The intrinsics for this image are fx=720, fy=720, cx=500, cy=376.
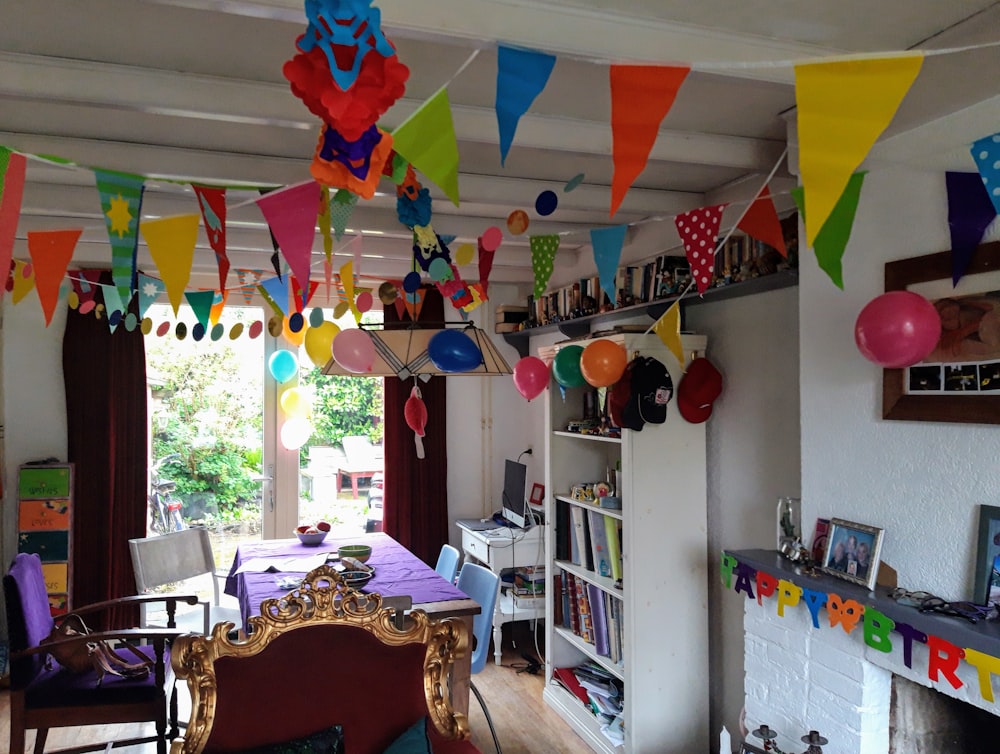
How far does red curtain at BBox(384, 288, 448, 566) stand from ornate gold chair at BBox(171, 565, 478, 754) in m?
2.59

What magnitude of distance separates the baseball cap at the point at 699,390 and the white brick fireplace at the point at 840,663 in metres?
0.79

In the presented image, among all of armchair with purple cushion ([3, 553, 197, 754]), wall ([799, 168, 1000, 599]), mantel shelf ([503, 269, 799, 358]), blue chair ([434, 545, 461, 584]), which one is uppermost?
mantel shelf ([503, 269, 799, 358])

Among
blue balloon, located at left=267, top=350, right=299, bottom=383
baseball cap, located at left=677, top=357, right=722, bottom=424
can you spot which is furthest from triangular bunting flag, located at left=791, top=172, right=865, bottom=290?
blue balloon, located at left=267, top=350, right=299, bottom=383

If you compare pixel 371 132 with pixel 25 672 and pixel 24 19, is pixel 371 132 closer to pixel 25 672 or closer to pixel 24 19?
pixel 24 19

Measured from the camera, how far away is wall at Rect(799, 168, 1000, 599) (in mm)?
1695

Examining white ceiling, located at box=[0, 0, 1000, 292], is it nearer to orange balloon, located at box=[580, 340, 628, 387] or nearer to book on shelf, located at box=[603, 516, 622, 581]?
orange balloon, located at box=[580, 340, 628, 387]

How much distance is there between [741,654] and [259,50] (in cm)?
272

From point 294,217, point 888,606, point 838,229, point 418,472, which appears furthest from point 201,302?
point 888,606

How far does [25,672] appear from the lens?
8.63 ft

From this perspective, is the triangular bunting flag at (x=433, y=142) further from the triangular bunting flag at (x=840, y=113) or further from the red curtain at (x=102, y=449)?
the red curtain at (x=102, y=449)

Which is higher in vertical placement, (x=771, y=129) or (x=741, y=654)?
(x=771, y=129)

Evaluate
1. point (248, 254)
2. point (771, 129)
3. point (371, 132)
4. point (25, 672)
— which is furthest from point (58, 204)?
point (771, 129)

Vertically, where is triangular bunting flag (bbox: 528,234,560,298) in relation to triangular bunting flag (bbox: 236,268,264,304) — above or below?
below

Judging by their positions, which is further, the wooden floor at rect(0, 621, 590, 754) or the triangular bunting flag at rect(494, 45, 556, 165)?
the wooden floor at rect(0, 621, 590, 754)
